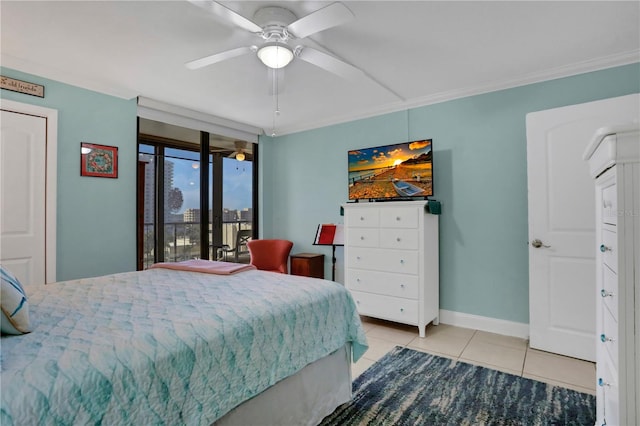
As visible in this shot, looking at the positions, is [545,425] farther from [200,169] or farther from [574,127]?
[200,169]

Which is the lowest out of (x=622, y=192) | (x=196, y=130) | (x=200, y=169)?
(x=622, y=192)

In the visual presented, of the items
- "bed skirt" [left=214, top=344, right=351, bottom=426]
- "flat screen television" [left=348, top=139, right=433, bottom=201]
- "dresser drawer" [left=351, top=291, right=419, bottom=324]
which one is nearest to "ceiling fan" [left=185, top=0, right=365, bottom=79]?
"flat screen television" [left=348, top=139, right=433, bottom=201]

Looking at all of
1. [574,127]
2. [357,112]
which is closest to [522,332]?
[574,127]

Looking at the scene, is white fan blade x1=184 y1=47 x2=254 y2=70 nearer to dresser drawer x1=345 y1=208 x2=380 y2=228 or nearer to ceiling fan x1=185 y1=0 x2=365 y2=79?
ceiling fan x1=185 y1=0 x2=365 y2=79

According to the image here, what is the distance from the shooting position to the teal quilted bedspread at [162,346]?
0.91 metres

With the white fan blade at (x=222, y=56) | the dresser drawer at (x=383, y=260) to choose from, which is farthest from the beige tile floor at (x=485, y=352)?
the white fan blade at (x=222, y=56)

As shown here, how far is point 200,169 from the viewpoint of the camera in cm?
438

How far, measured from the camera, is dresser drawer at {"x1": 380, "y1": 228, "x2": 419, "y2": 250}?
318 cm

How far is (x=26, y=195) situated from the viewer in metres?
2.79

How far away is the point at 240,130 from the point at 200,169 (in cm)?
80

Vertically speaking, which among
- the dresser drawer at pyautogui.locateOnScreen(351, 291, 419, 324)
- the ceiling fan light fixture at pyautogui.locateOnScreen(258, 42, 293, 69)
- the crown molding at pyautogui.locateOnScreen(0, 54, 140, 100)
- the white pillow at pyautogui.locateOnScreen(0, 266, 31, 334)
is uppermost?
the crown molding at pyautogui.locateOnScreen(0, 54, 140, 100)

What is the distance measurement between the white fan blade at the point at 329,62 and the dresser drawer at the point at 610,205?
1.64 meters

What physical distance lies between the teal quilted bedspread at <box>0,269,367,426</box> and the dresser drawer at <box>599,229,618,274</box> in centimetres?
125

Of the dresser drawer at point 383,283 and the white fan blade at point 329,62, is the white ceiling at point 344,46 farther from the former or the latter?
the dresser drawer at point 383,283
